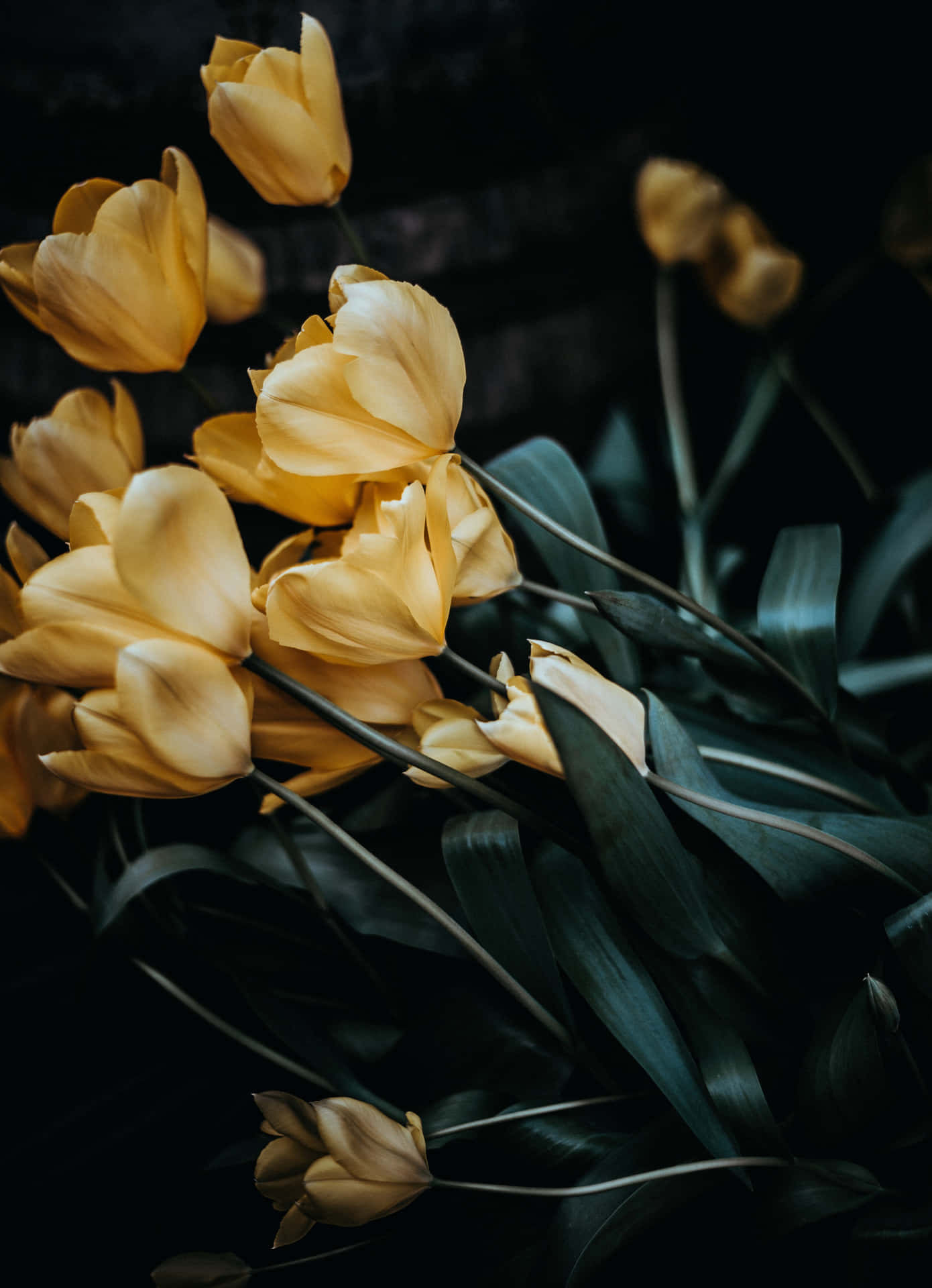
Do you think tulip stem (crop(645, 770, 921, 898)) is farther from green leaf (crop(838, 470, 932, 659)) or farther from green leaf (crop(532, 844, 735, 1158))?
green leaf (crop(838, 470, 932, 659))

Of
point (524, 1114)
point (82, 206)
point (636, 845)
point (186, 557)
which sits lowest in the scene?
point (524, 1114)

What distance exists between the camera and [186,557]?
29cm

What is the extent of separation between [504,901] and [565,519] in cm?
19

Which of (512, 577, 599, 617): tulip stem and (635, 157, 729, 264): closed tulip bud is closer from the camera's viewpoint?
(512, 577, 599, 617): tulip stem

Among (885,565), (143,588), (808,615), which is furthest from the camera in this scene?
(885,565)

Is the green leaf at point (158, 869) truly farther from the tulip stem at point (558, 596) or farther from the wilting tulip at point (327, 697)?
the tulip stem at point (558, 596)

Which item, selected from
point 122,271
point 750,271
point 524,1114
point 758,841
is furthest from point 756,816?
point 750,271

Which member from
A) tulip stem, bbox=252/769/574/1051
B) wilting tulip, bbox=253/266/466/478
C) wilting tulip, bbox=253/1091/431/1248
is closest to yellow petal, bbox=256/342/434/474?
wilting tulip, bbox=253/266/466/478

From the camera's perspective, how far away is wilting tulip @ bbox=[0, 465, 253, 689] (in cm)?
27

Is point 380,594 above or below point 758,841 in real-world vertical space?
above

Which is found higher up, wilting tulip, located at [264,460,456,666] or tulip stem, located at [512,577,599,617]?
wilting tulip, located at [264,460,456,666]

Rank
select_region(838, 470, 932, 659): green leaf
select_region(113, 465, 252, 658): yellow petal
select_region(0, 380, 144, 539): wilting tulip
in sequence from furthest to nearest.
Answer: select_region(838, 470, 932, 659): green leaf
select_region(0, 380, 144, 539): wilting tulip
select_region(113, 465, 252, 658): yellow petal

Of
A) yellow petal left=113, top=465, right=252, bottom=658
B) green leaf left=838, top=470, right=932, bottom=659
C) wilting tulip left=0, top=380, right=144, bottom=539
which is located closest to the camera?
yellow petal left=113, top=465, right=252, bottom=658

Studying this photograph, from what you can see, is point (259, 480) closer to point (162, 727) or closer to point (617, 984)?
point (162, 727)
